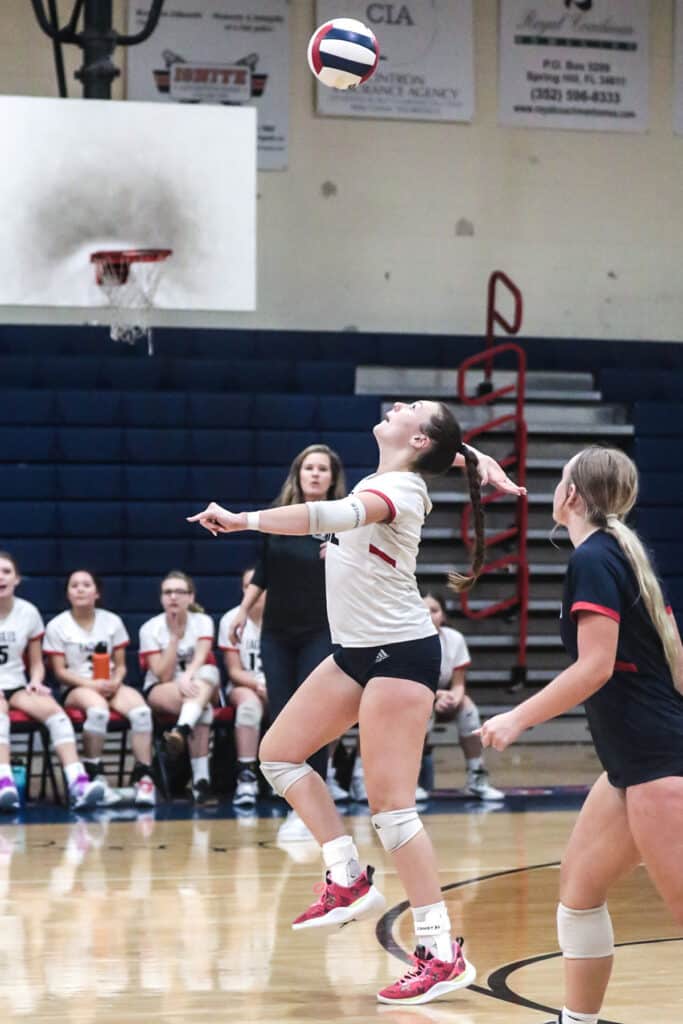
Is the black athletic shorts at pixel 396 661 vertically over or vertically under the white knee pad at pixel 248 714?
over

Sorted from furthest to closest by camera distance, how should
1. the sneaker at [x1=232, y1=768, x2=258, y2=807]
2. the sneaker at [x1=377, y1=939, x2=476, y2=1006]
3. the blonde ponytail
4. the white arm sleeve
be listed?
the sneaker at [x1=232, y1=768, x2=258, y2=807] → the sneaker at [x1=377, y1=939, x2=476, y2=1006] → the white arm sleeve → the blonde ponytail

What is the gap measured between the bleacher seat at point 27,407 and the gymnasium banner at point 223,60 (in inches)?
119

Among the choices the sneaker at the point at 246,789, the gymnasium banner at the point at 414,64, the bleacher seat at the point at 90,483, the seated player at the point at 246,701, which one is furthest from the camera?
the gymnasium banner at the point at 414,64

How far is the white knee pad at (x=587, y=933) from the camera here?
372 cm

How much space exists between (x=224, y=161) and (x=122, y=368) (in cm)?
284

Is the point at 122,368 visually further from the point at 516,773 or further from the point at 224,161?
the point at 516,773

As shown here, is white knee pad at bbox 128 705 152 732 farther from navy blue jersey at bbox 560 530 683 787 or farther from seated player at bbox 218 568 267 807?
navy blue jersey at bbox 560 530 683 787

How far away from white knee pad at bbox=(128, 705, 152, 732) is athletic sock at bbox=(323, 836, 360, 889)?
166 inches

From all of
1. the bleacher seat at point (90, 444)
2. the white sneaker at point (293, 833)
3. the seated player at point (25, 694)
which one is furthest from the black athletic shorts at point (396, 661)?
the bleacher seat at point (90, 444)

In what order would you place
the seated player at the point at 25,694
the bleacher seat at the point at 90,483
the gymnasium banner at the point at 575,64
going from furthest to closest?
the gymnasium banner at the point at 575,64 < the bleacher seat at the point at 90,483 < the seated player at the point at 25,694

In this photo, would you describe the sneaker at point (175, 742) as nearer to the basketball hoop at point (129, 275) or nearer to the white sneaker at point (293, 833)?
the white sneaker at point (293, 833)

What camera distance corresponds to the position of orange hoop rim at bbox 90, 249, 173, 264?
9094 mm

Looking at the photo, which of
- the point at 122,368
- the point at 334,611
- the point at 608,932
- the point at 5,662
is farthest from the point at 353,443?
the point at 608,932

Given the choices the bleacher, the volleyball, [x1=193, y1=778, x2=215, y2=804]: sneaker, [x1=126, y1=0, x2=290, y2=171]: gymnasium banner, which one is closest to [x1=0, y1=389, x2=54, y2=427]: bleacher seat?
the bleacher
